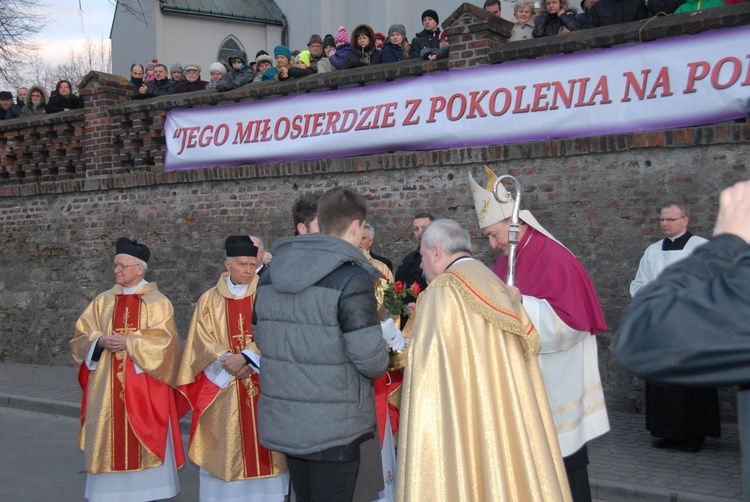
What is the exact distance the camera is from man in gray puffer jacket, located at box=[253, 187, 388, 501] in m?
3.93

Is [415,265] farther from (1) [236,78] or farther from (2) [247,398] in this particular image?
(1) [236,78]

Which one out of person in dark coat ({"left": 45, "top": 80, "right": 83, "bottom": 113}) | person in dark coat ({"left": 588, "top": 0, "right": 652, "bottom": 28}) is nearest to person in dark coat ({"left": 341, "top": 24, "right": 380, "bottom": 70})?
person in dark coat ({"left": 588, "top": 0, "right": 652, "bottom": 28})

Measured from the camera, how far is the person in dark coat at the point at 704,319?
1593 mm

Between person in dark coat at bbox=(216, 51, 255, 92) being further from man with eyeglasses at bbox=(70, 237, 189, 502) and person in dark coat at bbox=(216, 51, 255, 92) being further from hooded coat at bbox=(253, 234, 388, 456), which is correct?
hooded coat at bbox=(253, 234, 388, 456)

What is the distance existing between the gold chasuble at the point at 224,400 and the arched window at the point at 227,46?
62.7ft

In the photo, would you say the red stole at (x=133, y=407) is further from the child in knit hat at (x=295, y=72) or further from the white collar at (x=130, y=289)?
the child in knit hat at (x=295, y=72)

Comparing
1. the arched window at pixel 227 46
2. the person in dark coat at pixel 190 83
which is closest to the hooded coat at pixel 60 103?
the person in dark coat at pixel 190 83

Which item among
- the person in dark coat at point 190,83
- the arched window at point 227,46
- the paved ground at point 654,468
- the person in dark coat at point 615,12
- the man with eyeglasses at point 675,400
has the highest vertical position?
the arched window at point 227,46

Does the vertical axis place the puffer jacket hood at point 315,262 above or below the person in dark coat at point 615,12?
below

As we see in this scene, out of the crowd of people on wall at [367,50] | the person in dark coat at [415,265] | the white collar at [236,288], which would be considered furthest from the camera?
the crowd of people on wall at [367,50]

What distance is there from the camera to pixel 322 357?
396 centimetres

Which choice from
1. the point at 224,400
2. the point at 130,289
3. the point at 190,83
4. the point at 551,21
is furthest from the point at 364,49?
the point at 224,400

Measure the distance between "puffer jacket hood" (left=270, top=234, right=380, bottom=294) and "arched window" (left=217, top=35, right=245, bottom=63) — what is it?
2080 cm

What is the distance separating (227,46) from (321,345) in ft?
69.9
